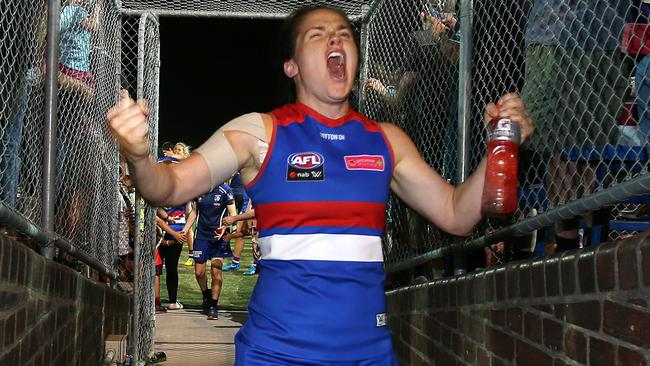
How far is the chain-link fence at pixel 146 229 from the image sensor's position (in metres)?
6.89

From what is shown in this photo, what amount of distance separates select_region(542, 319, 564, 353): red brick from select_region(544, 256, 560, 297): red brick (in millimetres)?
107

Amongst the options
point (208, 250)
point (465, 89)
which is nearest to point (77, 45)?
point (465, 89)

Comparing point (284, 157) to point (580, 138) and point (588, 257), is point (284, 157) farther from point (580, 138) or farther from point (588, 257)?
point (580, 138)

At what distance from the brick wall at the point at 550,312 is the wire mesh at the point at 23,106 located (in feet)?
7.22

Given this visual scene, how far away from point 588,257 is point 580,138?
117cm

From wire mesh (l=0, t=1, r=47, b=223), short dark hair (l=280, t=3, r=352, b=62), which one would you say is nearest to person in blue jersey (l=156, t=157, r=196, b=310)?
wire mesh (l=0, t=1, r=47, b=223)

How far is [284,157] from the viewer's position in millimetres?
2637

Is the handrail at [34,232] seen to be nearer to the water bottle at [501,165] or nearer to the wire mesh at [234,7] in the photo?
the water bottle at [501,165]

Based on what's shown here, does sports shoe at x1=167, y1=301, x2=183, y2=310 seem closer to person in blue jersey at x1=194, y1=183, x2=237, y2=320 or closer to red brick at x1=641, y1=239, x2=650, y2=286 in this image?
person in blue jersey at x1=194, y1=183, x2=237, y2=320

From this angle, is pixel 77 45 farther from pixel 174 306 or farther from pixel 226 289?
pixel 226 289

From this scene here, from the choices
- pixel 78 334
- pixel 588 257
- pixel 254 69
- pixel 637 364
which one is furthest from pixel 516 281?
pixel 254 69

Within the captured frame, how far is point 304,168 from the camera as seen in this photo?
2619 mm

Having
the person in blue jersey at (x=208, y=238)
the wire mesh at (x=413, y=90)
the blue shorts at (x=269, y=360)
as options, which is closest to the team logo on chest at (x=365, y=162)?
the blue shorts at (x=269, y=360)

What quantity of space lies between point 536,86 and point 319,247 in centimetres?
177
